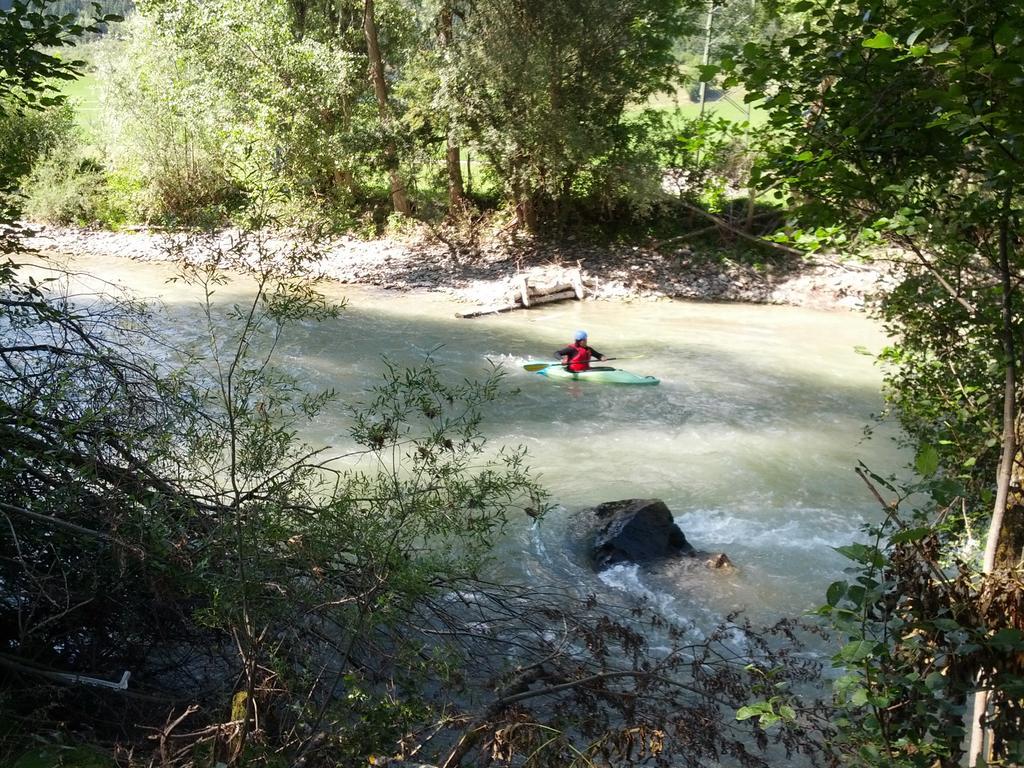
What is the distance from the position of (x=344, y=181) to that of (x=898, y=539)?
19145 mm

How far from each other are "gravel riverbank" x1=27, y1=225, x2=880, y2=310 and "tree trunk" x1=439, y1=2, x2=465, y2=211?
1.32 metres

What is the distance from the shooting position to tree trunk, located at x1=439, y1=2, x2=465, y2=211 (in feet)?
56.7

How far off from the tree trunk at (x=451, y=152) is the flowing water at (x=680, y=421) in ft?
12.7

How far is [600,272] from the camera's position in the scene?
702 inches

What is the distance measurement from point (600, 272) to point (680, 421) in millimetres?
7837

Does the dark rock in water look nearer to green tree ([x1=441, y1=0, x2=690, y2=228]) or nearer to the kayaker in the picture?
the kayaker

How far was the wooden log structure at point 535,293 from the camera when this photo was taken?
51.5ft

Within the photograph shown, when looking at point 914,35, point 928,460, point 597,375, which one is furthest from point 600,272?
point 928,460

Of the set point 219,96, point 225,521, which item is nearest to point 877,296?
point 225,521

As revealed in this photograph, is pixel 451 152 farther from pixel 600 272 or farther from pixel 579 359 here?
pixel 579 359

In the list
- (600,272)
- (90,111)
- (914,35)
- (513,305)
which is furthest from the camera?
(90,111)

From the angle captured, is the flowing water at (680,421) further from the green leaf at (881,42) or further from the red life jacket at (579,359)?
the green leaf at (881,42)

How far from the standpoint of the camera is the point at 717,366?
12852 millimetres

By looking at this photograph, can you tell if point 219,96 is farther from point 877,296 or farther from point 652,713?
point 652,713
